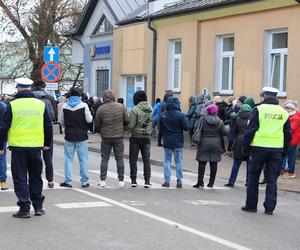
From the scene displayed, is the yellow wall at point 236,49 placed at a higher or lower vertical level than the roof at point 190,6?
lower

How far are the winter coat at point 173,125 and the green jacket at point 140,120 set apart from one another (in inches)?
19.1

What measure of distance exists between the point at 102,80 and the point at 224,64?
9.24 meters

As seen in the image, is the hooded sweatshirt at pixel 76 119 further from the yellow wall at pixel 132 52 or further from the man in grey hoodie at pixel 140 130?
the yellow wall at pixel 132 52

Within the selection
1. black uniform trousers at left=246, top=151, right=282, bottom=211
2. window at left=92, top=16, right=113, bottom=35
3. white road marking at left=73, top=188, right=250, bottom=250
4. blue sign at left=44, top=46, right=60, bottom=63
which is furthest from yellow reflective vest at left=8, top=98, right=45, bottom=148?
window at left=92, top=16, right=113, bottom=35

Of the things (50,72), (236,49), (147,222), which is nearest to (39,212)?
(147,222)

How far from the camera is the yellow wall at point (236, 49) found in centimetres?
1844

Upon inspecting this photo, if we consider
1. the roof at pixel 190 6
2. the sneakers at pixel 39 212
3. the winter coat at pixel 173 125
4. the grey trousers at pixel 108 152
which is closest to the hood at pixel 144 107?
the winter coat at pixel 173 125

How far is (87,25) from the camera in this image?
3088 centimetres

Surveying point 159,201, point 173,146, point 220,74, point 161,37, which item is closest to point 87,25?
point 161,37

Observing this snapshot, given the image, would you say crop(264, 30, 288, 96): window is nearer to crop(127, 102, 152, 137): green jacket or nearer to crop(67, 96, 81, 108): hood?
crop(127, 102, 152, 137): green jacket

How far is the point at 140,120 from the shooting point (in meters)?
11.9

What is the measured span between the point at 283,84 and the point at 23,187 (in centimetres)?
1216

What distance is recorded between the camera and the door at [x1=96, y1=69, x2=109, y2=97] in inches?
1153

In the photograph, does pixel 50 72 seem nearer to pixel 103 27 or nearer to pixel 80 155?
pixel 103 27
